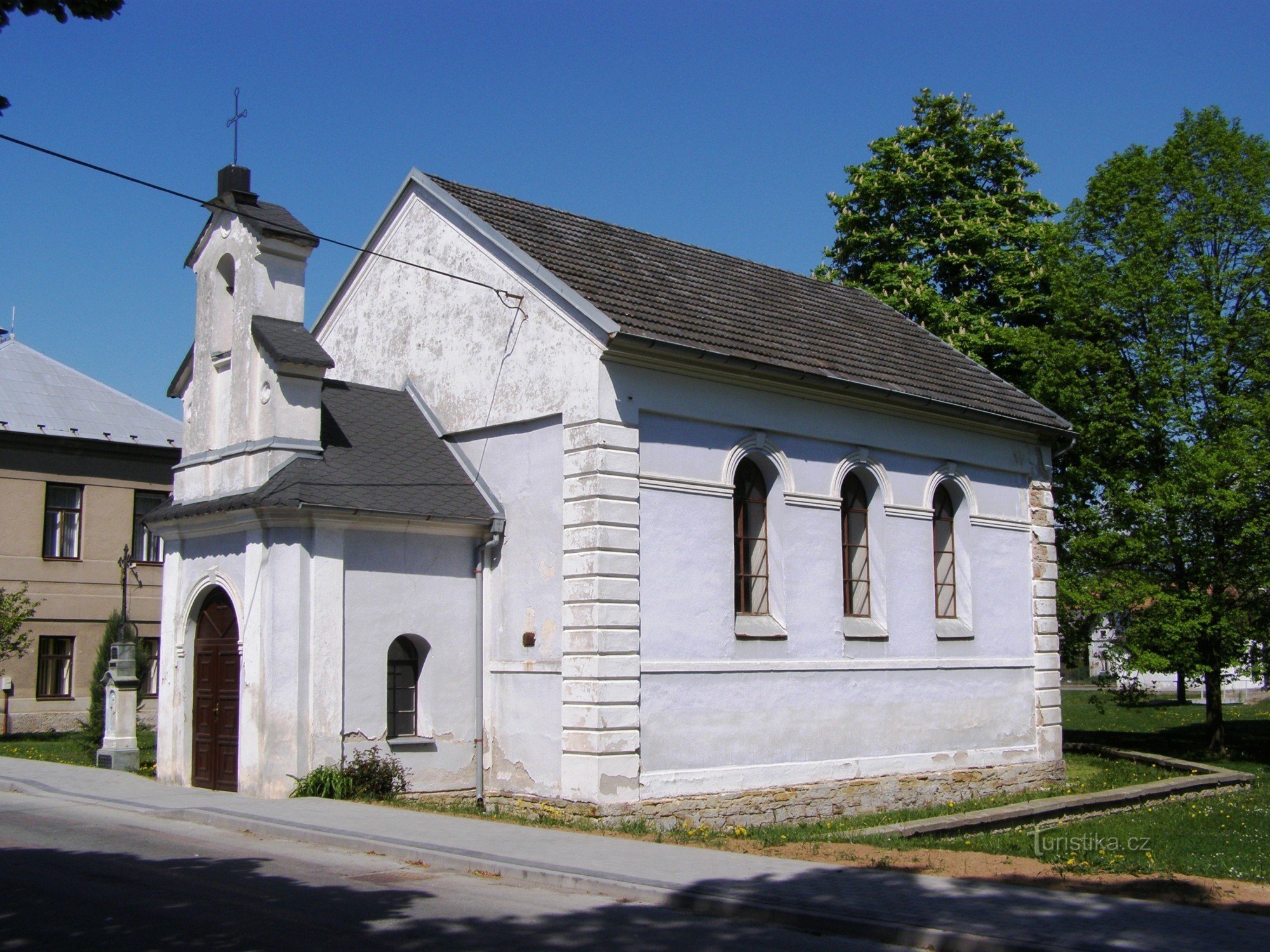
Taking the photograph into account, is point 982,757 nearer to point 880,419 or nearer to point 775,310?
point 880,419

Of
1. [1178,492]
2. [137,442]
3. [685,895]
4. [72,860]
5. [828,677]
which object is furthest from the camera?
[137,442]

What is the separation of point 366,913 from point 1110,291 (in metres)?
22.3

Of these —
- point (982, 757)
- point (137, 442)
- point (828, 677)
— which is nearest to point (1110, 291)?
point (982, 757)

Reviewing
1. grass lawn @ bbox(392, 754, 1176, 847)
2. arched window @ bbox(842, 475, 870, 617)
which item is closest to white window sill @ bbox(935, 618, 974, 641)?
arched window @ bbox(842, 475, 870, 617)

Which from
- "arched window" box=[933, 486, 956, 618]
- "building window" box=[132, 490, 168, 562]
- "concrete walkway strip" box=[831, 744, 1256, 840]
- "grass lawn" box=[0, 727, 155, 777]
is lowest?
"concrete walkway strip" box=[831, 744, 1256, 840]

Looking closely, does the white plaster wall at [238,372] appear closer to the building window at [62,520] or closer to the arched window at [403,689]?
the arched window at [403,689]

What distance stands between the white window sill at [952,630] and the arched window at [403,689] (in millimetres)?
8657

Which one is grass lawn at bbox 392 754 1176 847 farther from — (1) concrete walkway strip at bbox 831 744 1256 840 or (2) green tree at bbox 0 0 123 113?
(2) green tree at bbox 0 0 123 113

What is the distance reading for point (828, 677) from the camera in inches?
704

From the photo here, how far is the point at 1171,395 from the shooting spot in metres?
25.5

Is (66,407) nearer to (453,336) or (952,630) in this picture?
(453,336)

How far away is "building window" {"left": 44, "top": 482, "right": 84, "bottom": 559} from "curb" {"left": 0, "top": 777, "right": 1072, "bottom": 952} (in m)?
20.3

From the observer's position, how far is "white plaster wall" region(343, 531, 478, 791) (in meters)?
15.6

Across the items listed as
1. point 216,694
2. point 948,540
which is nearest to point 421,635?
point 216,694
